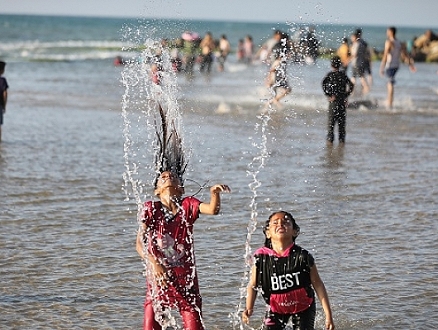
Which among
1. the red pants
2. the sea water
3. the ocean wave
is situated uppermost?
the red pants

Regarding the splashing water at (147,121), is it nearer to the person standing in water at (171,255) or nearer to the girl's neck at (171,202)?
the person standing in water at (171,255)

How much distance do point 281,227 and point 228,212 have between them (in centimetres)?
460

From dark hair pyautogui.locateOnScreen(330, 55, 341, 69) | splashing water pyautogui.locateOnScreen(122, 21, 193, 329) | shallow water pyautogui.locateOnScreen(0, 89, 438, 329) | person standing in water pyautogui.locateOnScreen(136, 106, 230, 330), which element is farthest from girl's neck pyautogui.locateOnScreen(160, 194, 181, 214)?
dark hair pyautogui.locateOnScreen(330, 55, 341, 69)

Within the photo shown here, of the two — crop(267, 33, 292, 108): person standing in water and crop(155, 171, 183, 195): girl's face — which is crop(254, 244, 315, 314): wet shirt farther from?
crop(267, 33, 292, 108): person standing in water

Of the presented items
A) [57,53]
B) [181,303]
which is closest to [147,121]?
[181,303]

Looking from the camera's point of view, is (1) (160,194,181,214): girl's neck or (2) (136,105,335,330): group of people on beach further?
(1) (160,194,181,214): girl's neck

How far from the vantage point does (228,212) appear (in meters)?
9.25

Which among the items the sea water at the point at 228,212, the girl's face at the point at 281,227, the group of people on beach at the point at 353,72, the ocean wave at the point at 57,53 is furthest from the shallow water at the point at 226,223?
the ocean wave at the point at 57,53

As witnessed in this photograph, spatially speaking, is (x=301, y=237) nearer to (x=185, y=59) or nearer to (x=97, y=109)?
(x=97, y=109)

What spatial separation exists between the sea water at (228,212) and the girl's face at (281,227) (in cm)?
137

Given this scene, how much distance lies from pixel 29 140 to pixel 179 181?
10068 millimetres

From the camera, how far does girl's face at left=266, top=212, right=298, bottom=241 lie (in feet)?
15.3

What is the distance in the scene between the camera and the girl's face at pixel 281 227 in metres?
4.66

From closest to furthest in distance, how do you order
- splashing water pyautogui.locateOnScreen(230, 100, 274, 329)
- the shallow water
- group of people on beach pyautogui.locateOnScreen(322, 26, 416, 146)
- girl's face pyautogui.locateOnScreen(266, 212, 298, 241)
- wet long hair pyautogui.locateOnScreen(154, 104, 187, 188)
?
girl's face pyautogui.locateOnScreen(266, 212, 298, 241) → wet long hair pyautogui.locateOnScreen(154, 104, 187, 188) → splashing water pyautogui.locateOnScreen(230, 100, 274, 329) → the shallow water → group of people on beach pyautogui.locateOnScreen(322, 26, 416, 146)
